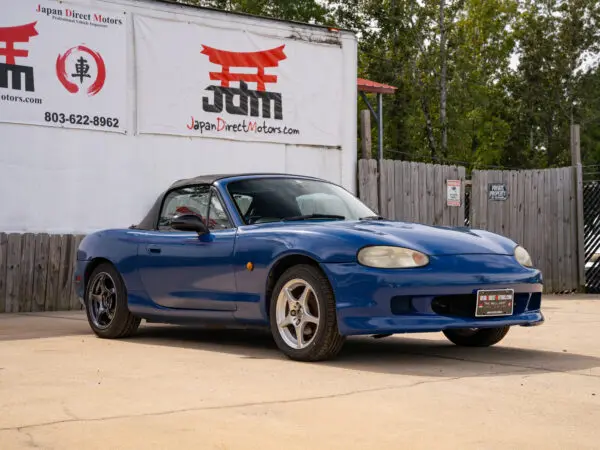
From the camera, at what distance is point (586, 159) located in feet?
186

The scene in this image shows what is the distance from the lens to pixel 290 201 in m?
8.48

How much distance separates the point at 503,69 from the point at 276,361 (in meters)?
51.6

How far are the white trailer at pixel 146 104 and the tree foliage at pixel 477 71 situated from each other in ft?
96.9

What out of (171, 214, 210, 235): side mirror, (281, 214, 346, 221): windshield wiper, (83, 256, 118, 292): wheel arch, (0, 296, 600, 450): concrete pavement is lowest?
(0, 296, 600, 450): concrete pavement

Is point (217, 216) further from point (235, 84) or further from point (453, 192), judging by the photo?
point (453, 192)

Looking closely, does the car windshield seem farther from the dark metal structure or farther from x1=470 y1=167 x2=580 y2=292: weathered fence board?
the dark metal structure

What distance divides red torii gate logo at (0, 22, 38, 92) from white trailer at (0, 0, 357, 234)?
0.04 feet

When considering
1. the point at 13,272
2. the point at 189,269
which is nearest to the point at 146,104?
the point at 13,272

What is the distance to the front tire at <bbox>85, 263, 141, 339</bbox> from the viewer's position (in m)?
9.15

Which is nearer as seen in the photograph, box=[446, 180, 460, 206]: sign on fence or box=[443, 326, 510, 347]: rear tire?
box=[443, 326, 510, 347]: rear tire

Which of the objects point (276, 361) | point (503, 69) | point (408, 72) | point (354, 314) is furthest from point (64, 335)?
point (503, 69)

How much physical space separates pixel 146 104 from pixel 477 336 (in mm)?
7088

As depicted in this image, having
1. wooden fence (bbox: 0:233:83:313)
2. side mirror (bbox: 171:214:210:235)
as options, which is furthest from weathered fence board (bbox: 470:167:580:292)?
side mirror (bbox: 171:214:210:235)

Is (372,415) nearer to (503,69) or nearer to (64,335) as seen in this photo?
(64,335)
